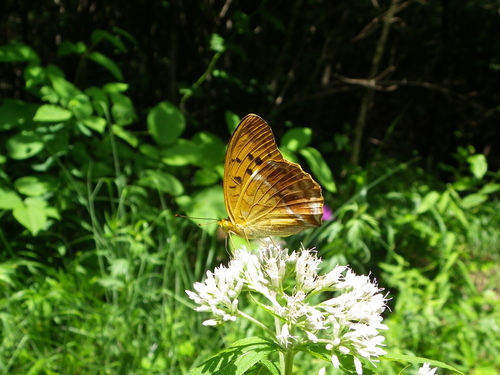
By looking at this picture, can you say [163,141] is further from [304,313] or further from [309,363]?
[304,313]

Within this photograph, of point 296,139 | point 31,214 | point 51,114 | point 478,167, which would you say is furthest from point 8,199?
point 478,167

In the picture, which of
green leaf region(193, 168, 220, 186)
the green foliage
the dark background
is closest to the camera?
the green foliage

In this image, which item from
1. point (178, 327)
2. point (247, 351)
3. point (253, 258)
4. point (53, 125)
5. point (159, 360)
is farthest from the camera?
point (53, 125)

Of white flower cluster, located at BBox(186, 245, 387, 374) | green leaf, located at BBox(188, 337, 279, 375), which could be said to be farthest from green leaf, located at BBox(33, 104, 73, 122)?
green leaf, located at BBox(188, 337, 279, 375)

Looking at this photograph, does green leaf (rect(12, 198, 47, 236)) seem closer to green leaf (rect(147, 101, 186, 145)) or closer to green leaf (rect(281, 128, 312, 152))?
green leaf (rect(147, 101, 186, 145))

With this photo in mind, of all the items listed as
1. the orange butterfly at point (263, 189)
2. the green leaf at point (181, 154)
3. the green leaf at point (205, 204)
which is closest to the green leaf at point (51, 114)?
the green leaf at point (181, 154)

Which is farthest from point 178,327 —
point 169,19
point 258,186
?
point 169,19
